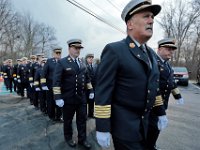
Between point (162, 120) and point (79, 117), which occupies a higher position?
point (162, 120)

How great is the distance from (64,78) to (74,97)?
1.48ft

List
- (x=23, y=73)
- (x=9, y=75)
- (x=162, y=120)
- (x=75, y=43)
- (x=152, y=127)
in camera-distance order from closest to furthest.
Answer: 1. (x=162, y=120)
2. (x=152, y=127)
3. (x=75, y=43)
4. (x=23, y=73)
5. (x=9, y=75)

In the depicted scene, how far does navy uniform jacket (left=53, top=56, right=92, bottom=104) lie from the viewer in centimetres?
453

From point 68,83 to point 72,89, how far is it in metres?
0.14

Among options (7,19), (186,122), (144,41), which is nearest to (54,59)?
(186,122)

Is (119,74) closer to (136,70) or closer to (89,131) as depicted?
(136,70)

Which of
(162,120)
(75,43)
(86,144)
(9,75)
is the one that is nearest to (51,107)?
(86,144)

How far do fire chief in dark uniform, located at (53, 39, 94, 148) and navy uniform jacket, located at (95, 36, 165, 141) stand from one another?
7.63ft

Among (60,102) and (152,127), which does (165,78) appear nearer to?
(152,127)

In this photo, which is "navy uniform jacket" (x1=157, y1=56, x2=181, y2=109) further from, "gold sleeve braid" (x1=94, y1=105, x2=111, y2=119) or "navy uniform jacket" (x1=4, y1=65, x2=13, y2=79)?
"navy uniform jacket" (x1=4, y1=65, x2=13, y2=79)

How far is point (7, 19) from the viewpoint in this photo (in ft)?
127

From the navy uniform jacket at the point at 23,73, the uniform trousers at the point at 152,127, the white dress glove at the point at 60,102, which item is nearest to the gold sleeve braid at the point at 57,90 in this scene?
the white dress glove at the point at 60,102

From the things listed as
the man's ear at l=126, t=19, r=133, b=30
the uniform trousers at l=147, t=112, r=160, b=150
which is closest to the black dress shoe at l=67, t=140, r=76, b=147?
the uniform trousers at l=147, t=112, r=160, b=150

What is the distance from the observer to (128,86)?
2.20 meters
